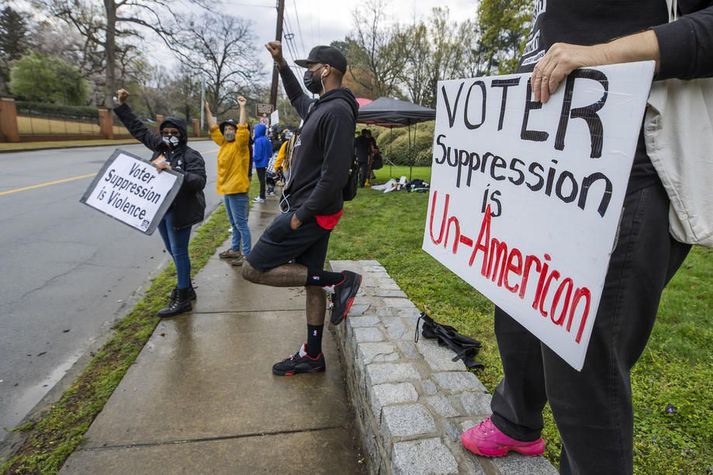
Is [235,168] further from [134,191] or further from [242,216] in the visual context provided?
[134,191]

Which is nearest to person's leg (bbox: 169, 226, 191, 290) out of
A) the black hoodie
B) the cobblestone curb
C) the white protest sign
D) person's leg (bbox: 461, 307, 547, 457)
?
the black hoodie

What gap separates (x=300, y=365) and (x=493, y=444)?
5.10ft

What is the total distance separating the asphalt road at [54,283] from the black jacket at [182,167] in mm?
1155

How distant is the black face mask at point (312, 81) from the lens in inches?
111

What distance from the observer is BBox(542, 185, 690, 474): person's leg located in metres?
1.05

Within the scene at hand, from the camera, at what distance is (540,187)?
4.19ft

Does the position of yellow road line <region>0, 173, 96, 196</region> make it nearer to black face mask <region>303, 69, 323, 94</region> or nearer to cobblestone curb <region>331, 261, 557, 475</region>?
black face mask <region>303, 69, 323, 94</region>

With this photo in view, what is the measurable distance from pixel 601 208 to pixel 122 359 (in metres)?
3.23

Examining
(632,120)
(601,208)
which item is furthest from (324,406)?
(632,120)

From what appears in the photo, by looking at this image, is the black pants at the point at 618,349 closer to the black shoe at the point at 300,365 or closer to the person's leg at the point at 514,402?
the person's leg at the point at 514,402

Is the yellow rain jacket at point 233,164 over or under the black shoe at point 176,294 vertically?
over

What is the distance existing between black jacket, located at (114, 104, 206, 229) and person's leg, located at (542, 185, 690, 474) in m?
3.33

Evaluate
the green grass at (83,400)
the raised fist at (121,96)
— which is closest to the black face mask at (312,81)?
the raised fist at (121,96)

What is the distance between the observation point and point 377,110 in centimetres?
1280
